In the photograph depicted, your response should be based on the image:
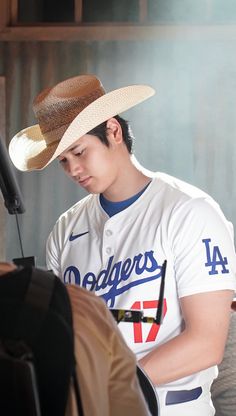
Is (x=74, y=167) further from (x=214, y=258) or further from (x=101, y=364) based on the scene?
(x=101, y=364)

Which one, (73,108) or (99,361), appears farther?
(73,108)

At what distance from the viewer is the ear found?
91.4 inches

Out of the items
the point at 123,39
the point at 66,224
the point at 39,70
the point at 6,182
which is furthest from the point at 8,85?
the point at 6,182

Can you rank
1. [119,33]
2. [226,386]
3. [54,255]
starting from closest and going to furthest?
1. [54,255]
2. [226,386]
3. [119,33]

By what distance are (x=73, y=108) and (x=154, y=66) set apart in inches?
91.8

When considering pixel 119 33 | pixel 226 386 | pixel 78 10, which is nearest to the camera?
pixel 226 386

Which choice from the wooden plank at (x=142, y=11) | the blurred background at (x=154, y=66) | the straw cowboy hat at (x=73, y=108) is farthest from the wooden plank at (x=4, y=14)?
the straw cowboy hat at (x=73, y=108)

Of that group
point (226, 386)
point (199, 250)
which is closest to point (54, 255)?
point (199, 250)

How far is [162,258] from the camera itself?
2.20 meters

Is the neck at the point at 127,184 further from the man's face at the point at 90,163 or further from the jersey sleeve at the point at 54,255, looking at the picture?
the jersey sleeve at the point at 54,255

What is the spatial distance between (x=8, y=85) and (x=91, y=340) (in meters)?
3.69

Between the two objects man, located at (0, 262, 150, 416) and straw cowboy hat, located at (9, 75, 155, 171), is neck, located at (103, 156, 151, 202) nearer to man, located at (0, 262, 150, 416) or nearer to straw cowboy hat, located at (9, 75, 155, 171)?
straw cowboy hat, located at (9, 75, 155, 171)

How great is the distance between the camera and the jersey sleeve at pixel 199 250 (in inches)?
85.1

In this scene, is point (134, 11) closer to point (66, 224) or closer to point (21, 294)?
point (66, 224)
